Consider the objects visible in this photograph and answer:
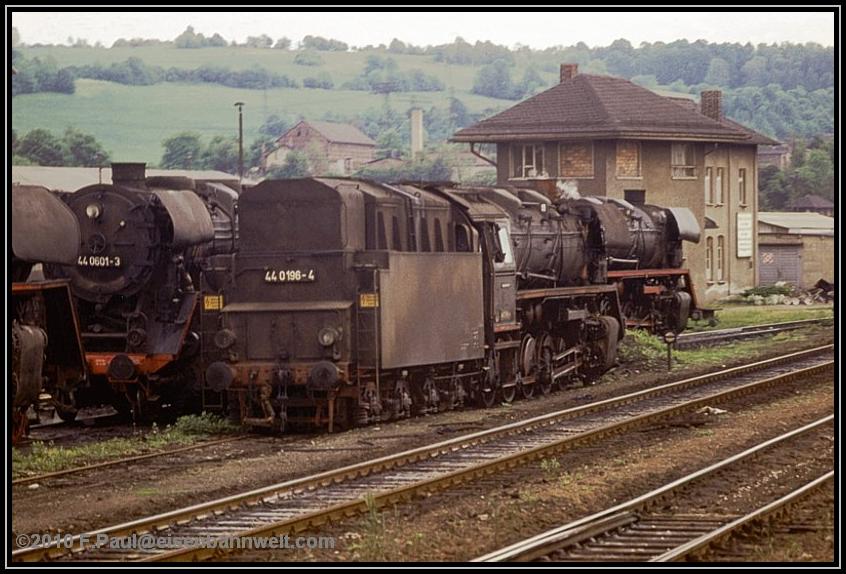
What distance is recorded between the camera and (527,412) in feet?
65.6

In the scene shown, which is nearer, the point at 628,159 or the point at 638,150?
the point at 628,159

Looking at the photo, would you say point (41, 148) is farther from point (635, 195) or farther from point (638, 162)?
point (635, 195)

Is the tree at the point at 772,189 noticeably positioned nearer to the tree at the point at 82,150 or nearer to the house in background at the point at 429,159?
the house in background at the point at 429,159

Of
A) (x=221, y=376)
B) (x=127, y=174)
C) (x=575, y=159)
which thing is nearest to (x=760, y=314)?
(x=575, y=159)

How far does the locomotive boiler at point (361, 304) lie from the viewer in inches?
688

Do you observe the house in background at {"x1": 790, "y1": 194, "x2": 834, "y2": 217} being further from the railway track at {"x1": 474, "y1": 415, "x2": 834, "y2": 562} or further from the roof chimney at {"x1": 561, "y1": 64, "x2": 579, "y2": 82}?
the railway track at {"x1": 474, "y1": 415, "x2": 834, "y2": 562}

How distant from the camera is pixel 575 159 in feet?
159

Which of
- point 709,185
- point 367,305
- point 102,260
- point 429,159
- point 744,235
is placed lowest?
point 367,305

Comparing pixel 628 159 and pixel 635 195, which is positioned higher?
pixel 628 159

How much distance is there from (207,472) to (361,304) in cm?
388

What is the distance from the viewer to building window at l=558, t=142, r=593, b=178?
4828 cm

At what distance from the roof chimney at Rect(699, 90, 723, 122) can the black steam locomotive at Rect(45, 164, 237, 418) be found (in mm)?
38326

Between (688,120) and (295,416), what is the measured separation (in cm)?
3547
